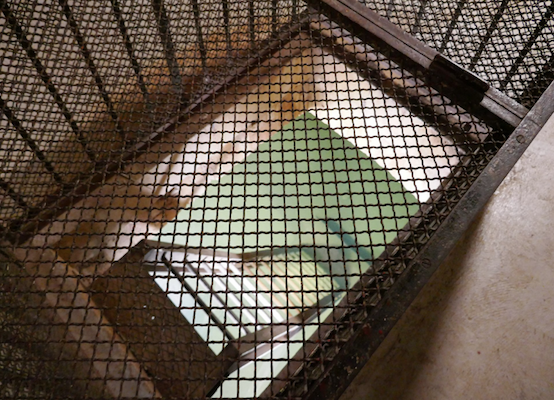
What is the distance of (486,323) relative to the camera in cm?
146

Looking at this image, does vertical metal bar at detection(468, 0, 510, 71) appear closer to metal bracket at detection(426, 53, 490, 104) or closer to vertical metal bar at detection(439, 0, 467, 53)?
vertical metal bar at detection(439, 0, 467, 53)

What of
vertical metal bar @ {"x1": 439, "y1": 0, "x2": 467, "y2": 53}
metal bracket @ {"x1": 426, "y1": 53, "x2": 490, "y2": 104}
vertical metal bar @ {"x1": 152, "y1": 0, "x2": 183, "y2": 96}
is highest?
vertical metal bar @ {"x1": 439, "y1": 0, "x2": 467, "y2": 53}

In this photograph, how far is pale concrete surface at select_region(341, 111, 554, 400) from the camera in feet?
4.53

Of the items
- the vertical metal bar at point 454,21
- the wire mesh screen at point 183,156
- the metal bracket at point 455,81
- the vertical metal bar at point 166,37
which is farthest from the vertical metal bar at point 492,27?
the vertical metal bar at point 166,37

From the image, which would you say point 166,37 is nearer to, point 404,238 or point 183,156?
point 183,156

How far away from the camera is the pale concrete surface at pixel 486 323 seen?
138cm

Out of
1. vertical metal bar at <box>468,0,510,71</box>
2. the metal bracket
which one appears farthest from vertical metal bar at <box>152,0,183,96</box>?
vertical metal bar at <box>468,0,510,71</box>

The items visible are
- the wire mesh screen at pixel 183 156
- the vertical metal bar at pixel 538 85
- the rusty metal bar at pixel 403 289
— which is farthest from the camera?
the vertical metal bar at pixel 538 85

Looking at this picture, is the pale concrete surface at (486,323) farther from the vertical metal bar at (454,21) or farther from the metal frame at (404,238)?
the vertical metal bar at (454,21)

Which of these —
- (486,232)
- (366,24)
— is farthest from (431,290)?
(366,24)

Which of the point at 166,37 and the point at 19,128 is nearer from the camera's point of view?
the point at 19,128

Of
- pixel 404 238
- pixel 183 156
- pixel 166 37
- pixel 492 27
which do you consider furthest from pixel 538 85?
pixel 166 37

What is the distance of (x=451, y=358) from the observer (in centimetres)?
142

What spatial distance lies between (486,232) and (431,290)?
36cm
